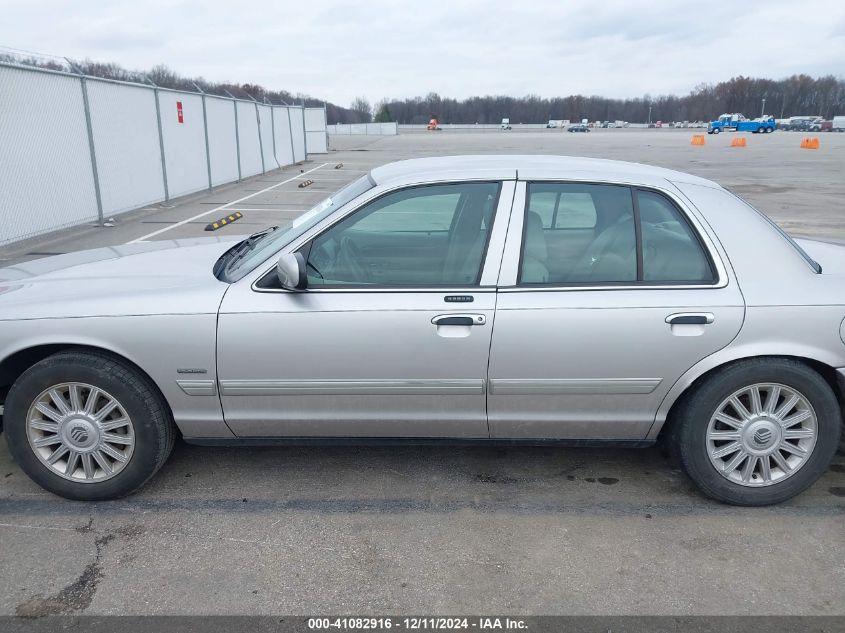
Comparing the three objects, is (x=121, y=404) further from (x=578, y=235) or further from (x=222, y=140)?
(x=222, y=140)

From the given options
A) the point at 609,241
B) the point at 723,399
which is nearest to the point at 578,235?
the point at 609,241

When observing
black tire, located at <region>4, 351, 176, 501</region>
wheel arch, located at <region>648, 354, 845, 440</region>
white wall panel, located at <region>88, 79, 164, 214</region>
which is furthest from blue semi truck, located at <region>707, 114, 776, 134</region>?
black tire, located at <region>4, 351, 176, 501</region>

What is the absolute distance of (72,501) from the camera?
334 centimetres

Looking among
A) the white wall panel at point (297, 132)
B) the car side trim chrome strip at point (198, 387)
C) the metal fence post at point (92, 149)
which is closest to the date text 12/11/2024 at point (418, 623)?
the car side trim chrome strip at point (198, 387)

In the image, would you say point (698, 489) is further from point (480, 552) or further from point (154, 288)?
point (154, 288)

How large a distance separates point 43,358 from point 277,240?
1274mm

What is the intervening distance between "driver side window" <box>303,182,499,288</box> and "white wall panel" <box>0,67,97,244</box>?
8376mm

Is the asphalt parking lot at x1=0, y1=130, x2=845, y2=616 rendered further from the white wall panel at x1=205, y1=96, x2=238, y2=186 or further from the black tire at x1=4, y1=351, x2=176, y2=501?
the white wall panel at x1=205, y1=96, x2=238, y2=186

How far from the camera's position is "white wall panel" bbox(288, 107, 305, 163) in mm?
28077

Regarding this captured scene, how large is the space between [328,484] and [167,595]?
101cm

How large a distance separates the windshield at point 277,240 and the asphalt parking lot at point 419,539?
1.08 metres

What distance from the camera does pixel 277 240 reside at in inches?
138

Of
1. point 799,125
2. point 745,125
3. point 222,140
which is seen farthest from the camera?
point 799,125

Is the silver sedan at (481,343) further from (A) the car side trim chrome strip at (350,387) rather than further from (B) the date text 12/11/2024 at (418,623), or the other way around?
(B) the date text 12/11/2024 at (418,623)
